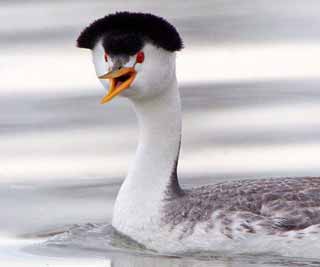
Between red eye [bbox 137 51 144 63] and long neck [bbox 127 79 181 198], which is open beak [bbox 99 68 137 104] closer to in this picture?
red eye [bbox 137 51 144 63]

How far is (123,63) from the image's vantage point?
13.7m

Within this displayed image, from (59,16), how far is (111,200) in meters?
6.22

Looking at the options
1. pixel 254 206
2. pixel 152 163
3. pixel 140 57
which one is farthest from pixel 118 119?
pixel 254 206

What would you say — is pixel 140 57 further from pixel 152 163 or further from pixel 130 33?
pixel 152 163

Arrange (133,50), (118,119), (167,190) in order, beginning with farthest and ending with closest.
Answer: (118,119) → (167,190) → (133,50)

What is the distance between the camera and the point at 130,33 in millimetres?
13742

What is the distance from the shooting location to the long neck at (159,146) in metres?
14.1

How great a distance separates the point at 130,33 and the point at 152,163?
1114 millimetres

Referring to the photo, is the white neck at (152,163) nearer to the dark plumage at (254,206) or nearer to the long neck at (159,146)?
the long neck at (159,146)

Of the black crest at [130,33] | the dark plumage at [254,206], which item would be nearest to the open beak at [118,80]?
the black crest at [130,33]

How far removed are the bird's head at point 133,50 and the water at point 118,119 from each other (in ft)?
4.15

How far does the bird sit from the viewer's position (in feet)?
44.8

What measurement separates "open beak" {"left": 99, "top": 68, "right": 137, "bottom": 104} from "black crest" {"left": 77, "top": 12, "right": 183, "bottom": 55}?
0.49 feet

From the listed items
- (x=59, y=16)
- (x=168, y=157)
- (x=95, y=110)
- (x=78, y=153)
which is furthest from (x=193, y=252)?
(x=59, y=16)
